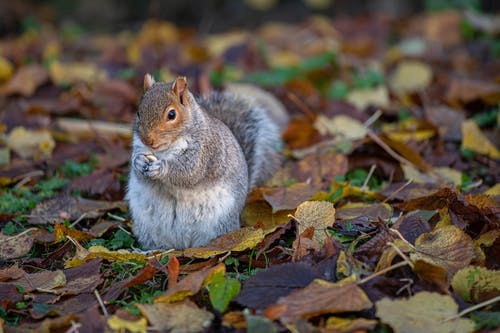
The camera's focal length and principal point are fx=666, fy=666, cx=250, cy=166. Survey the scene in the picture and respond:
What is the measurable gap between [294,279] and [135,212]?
844 mm

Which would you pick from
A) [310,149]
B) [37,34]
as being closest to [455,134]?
[310,149]

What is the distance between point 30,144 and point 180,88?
1.41m

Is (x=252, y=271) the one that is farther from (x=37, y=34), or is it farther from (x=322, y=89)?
(x=37, y=34)

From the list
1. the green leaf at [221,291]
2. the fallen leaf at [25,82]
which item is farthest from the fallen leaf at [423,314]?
the fallen leaf at [25,82]

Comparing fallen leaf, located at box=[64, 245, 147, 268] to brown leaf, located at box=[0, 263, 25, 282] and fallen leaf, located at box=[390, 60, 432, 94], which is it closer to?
brown leaf, located at box=[0, 263, 25, 282]

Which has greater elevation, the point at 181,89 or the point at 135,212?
the point at 181,89

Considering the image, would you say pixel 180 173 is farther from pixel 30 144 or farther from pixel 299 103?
pixel 299 103

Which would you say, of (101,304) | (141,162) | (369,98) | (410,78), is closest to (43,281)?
(101,304)

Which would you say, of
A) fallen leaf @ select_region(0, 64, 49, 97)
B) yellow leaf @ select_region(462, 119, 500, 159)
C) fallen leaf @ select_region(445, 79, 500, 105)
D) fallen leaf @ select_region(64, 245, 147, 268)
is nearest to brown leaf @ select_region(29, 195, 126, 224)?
fallen leaf @ select_region(64, 245, 147, 268)

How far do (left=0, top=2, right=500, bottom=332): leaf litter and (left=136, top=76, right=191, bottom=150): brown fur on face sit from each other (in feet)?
1.38

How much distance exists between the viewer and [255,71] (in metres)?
5.12

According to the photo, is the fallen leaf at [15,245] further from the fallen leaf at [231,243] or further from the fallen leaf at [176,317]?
the fallen leaf at [176,317]

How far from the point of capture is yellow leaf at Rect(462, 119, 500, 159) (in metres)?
3.35

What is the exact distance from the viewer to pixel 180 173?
8.14 feet
